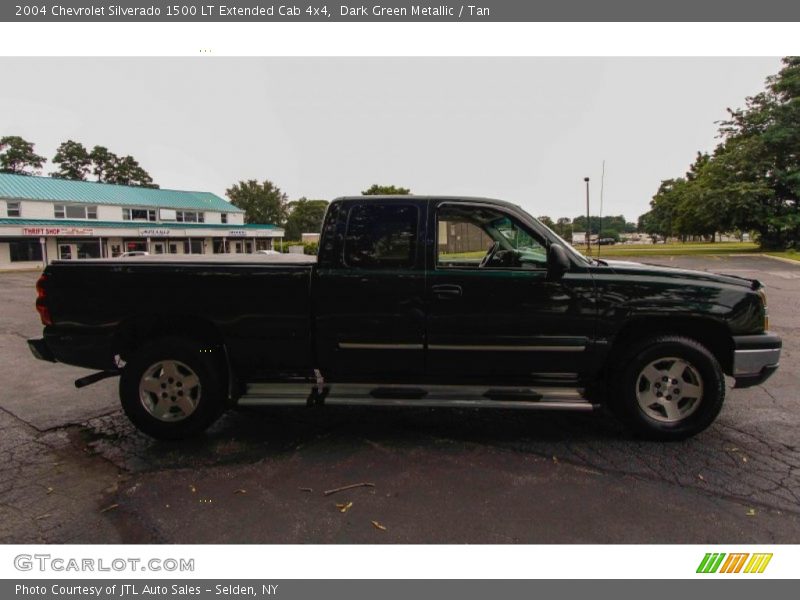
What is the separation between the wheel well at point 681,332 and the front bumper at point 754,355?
0.07 metres

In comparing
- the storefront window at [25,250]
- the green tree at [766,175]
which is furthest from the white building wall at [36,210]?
the green tree at [766,175]

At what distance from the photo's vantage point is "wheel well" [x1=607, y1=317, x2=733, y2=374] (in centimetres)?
378

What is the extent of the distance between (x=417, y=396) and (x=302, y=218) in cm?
9272

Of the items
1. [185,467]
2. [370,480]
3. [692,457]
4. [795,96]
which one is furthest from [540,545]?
[795,96]

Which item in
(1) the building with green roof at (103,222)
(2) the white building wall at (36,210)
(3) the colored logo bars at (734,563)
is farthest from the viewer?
(2) the white building wall at (36,210)

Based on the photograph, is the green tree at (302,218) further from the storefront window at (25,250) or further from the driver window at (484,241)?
the driver window at (484,241)

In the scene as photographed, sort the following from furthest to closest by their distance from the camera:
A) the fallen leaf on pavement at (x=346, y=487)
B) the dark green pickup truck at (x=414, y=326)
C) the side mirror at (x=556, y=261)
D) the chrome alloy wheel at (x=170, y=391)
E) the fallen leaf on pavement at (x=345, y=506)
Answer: the chrome alloy wheel at (x=170, y=391) → the dark green pickup truck at (x=414, y=326) → the side mirror at (x=556, y=261) → the fallen leaf on pavement at (x=346, y=487) → the fallen leaf on pavement at (x=345, y=506)

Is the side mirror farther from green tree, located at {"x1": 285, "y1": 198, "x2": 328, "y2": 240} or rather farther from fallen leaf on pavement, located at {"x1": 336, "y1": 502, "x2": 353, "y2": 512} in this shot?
green tree, located at {"x1": 285, "y1": 198, "x2": 328, "y2": 240}

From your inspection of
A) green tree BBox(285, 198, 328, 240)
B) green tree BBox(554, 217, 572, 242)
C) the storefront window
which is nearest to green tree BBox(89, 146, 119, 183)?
green tree BBox(285, 198, 328, 240)

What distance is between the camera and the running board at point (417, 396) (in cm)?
361

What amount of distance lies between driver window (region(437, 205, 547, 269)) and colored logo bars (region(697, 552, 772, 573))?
2.16m

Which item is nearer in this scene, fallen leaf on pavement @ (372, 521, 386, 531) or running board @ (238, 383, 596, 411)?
fallen leaf on pavement @ (372, 521, 386, 531)

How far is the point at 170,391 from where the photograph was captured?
3824 millimetres

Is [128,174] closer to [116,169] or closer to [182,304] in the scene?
[116,169]
